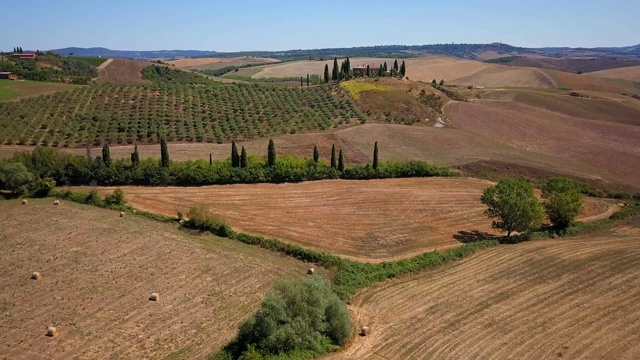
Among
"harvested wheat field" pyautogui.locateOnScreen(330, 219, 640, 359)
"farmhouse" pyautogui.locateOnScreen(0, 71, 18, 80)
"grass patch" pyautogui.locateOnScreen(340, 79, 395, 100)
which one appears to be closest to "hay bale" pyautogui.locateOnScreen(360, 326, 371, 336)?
"harvested wheat field" pyautogui.locateOnScreen(330, 219, 640, 359)

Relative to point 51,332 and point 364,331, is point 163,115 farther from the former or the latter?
point 364,331

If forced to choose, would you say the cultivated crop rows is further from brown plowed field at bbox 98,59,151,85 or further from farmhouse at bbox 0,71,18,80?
brown plowed field at bbox 98,59,151,85

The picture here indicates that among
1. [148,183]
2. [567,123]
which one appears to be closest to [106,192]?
[148,183]

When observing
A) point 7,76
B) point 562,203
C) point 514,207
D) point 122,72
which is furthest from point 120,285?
point 122,72

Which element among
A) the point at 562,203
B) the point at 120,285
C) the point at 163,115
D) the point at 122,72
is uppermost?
the point at 122,72

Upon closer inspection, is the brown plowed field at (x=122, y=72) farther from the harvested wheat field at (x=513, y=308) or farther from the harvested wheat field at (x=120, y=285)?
the harvested wheat field at (x=513, y=308)
